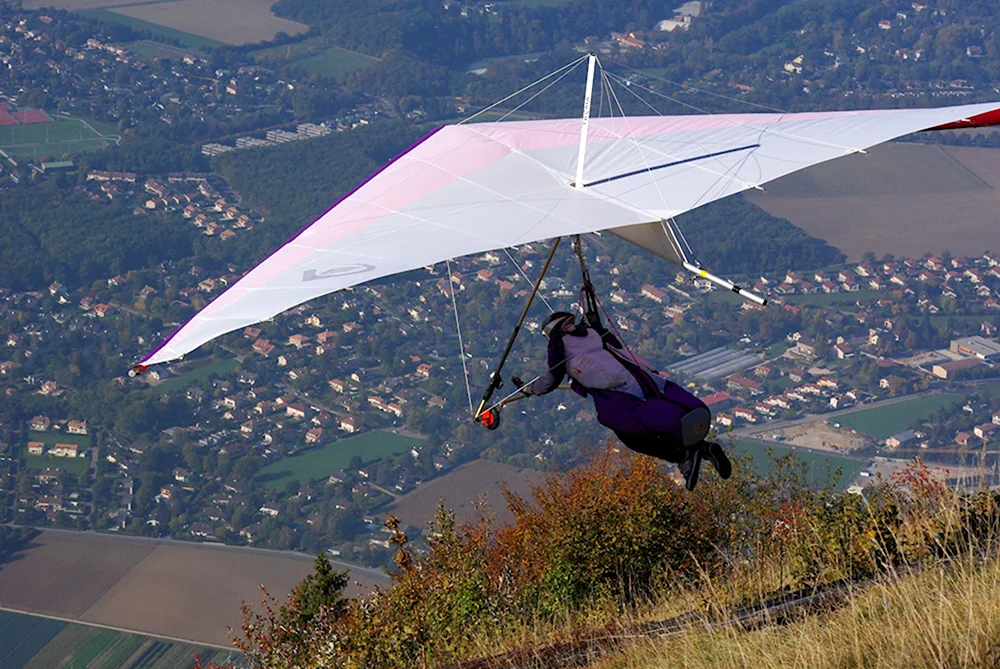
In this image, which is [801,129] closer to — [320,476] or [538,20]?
[320,476]

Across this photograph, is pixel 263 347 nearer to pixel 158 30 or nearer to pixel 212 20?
pixel 158 30

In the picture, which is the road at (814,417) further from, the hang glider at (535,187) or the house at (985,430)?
the hang glider at (535,187)

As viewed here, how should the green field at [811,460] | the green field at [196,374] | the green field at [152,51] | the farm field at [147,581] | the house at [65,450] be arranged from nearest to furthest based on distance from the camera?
the farm field at [147,581] → the green field at [811,460] → the house at [65,450] → the green field at [196,374] → the green field at [152,51]

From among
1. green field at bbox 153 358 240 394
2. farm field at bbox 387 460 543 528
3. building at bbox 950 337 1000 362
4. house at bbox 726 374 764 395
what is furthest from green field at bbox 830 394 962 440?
green field at bbox 153 358 240 394

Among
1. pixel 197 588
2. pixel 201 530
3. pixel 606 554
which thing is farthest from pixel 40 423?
pixel 606 554

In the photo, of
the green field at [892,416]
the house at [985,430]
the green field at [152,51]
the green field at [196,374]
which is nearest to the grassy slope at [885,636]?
the green field at [892,416]

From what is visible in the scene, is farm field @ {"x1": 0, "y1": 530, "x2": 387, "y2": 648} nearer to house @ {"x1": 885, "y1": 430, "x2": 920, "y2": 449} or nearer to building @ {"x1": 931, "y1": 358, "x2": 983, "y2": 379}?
house @ {"x1": 885, "y1": 430, "x2": 920, "y2": 449}
